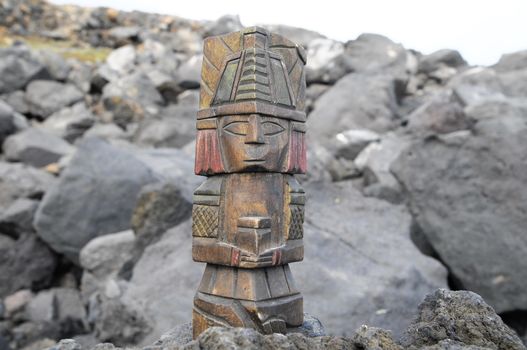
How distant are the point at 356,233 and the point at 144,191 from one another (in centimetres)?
287

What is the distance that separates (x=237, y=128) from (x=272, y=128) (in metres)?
0.23

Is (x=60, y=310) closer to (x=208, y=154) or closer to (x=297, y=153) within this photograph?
(x=208, y=154)

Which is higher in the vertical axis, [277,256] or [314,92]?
[314,92]

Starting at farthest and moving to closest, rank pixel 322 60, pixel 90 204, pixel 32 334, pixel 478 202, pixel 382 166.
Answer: pixel 322 60, pixel 382 166, pixel 90 204, pixel 32 334, pixel 478 202

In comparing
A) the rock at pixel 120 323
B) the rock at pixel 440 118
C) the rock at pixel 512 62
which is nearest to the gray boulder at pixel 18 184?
the rock at pixel 120 323

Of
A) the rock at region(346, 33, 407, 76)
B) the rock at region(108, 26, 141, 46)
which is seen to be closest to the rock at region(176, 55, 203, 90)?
the rock at region(346, 33, 407, 76)

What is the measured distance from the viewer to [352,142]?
9.12 metres

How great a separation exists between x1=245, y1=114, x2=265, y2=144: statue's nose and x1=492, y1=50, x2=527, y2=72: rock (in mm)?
10534

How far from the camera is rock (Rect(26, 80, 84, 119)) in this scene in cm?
1218

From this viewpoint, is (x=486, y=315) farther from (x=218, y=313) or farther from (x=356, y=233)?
(x=356, y=233)

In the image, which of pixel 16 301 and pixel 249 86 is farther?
pixel 16 301

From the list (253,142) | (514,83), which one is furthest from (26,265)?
(514,83)

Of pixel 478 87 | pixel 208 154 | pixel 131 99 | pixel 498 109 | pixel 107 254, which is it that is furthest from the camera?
pixel 131 99

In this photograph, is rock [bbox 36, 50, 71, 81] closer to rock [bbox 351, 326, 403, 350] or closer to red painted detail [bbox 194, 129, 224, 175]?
red painted detail [bbox 194, 129, 224, 175]
